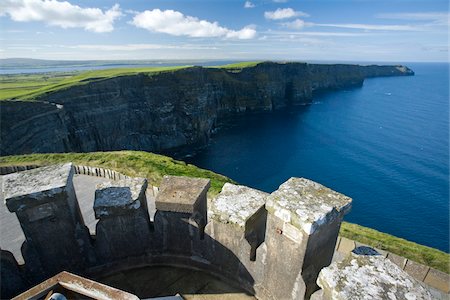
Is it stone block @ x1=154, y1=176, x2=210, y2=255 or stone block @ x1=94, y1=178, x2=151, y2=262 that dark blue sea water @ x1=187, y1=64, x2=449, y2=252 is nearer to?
stone block @ x1=154, y1=176, x2=210, y2=255

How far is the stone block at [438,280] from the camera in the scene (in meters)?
6.85

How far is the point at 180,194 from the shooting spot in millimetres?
5555

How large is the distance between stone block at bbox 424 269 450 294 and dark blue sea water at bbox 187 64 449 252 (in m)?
35.4

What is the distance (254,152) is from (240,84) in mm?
46838

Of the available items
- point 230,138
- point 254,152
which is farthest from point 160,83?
point 254,152

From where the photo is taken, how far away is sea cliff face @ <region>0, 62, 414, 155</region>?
42312 millimetres

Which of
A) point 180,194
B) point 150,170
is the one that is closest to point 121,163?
point 150,170

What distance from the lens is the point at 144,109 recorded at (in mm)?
70688

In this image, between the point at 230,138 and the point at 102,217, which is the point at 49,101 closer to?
the point at 230,138

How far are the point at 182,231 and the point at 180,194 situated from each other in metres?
0.89

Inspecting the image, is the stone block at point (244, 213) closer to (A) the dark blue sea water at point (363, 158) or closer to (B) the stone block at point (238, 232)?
(B) the stone block at point (238, 232)

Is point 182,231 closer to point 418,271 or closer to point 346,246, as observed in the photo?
point 346,246

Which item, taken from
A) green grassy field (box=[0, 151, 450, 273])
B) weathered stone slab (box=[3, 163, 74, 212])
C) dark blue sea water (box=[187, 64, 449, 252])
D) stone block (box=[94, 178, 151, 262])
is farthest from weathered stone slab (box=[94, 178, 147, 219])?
dark blue sea water (box=[187, 64, 449, 252])

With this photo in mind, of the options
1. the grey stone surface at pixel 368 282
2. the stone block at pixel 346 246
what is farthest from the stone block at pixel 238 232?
the stone block at pixel 346 246
